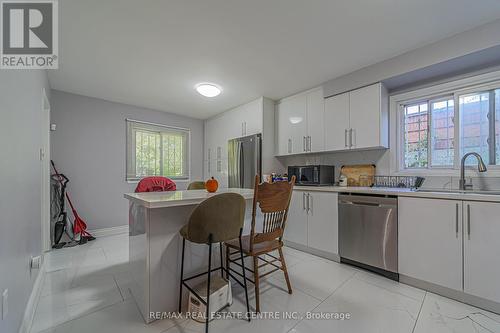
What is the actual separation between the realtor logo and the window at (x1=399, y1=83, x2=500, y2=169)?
383 cm

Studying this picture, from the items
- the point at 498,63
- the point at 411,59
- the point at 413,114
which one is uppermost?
the point at 411,59

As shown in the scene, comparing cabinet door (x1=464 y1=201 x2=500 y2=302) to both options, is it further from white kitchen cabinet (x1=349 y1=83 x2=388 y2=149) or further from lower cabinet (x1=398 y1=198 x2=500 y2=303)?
white kitchen cabinet (x1=349 y1=83 x2=388 y2=149)

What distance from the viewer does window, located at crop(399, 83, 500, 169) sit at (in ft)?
6.95

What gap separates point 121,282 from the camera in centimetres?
208

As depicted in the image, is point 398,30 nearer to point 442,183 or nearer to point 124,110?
point 442,183

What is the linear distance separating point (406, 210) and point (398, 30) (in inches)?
67.1

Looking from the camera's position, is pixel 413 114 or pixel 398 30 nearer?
pixel 398 30

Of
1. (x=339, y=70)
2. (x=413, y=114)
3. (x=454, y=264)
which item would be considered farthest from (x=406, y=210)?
(x=339, y=70)

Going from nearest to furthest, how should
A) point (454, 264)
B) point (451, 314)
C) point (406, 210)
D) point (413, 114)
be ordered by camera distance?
point (451, 314)
point (454, 264)
point (406, 210)
point (413, 114)

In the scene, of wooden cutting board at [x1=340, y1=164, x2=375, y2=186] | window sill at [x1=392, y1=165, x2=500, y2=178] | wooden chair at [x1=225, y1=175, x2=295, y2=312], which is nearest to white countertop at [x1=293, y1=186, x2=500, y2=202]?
window sill at [x1=392, y1=165, x2=500, y2=178]

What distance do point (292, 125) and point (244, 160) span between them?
104 centimetres

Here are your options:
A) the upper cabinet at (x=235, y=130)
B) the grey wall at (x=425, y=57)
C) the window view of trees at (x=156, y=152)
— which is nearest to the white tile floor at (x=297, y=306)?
the upper cabinet at (x=235, y=130)

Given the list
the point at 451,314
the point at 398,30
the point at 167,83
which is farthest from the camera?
the point at 167,83

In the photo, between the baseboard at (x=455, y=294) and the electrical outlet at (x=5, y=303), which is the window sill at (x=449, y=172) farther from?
the electrical outlet at (x=5, y=303)
